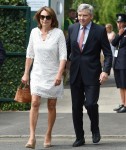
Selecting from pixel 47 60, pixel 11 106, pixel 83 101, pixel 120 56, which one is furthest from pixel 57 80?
pixel 11 106

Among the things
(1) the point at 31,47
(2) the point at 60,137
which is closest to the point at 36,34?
(1) the point at 31,47

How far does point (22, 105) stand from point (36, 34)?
3.97 metres

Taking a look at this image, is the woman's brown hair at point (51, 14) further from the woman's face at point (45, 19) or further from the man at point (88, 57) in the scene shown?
the man at point (88, 57)

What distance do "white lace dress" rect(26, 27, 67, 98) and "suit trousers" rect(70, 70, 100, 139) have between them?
0.31 meters

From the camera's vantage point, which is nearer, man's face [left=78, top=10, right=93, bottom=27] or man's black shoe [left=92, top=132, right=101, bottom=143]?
man's face [left=78, top=10, right=93, bottom=27]

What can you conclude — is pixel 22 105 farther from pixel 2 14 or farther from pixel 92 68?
pixel 92 68

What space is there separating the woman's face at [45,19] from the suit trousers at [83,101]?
30.7 inches

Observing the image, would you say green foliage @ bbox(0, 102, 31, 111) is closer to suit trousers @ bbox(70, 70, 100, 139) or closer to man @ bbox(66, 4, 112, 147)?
suit trousers @ bbox(70, 70, 100, 139)

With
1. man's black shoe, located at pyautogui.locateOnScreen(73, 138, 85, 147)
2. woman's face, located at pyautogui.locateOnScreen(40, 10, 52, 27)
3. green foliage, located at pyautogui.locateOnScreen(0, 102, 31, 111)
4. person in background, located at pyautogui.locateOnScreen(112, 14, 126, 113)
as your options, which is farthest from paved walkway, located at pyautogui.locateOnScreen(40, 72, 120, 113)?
woman's face, located at pyautogui.locateOnScreen(40, 10, 52, 27)

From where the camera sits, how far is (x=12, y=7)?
41.0ft

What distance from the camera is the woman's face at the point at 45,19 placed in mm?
8891

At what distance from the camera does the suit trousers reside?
358 inches

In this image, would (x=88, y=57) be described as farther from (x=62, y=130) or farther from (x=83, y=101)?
(x=62, y=130)

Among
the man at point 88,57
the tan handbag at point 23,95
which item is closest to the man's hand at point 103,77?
the man at point 88,57
